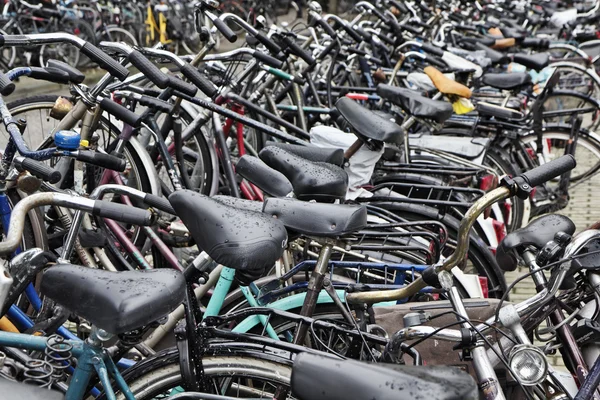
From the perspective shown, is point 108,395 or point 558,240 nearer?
point 108,395

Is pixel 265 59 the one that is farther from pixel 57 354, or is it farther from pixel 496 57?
pixel 496 57

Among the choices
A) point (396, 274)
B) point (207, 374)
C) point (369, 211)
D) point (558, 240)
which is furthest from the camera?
point (369, 211)

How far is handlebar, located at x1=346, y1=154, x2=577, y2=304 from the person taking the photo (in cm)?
207

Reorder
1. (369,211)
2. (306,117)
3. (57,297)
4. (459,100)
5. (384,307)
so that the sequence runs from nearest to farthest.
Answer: (57,297)
(384,307)
(369,211)
(459,100)
(306,117)

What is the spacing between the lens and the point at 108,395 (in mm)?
1972

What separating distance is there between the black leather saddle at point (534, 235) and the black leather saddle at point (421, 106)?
1.81m

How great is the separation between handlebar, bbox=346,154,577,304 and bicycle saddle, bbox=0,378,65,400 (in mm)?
1083

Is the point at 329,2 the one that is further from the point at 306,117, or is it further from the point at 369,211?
the point at 369,211

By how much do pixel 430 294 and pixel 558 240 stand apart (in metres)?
0.90

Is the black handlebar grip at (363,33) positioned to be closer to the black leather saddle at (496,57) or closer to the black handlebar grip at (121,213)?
the black leather saddle at (496,57)

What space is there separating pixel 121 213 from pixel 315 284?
70cm

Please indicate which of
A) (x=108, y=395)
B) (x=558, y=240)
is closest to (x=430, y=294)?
(x=558, y=240)

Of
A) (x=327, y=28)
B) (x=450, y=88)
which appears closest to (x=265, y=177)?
(x=450, y=88)

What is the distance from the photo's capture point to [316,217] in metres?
2.30
